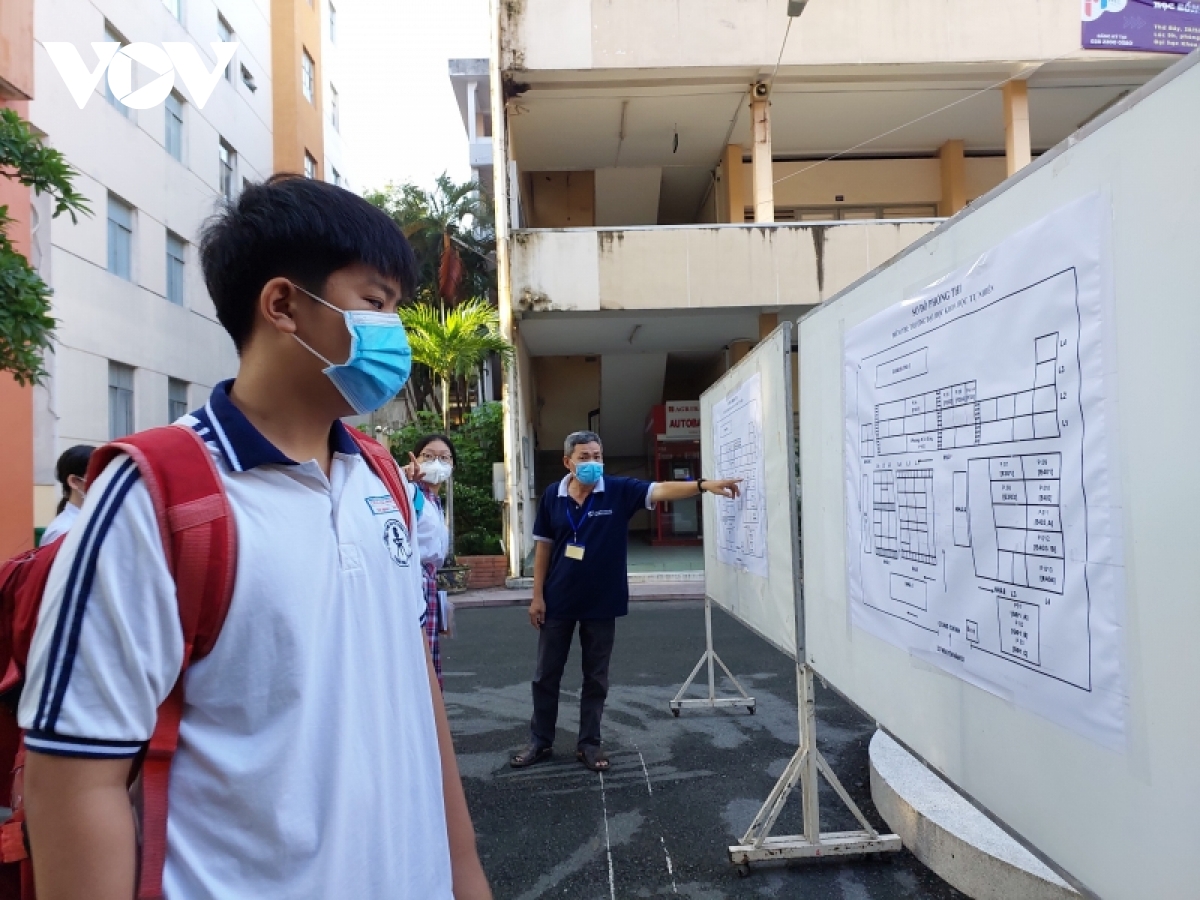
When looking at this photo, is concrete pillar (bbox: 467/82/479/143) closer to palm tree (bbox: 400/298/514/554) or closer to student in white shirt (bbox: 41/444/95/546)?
palm tree (bbox: 400/298/514/554)

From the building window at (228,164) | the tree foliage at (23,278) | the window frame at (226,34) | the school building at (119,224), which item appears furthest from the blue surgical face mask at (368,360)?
the window frame at (226,34)

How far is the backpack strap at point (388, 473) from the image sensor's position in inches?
61.6

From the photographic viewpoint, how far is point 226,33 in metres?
19.2

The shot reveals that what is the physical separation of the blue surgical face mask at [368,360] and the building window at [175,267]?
16.9 metres

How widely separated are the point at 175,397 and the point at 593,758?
48.0 feet

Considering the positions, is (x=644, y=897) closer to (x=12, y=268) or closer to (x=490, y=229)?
(x=12, y=268)

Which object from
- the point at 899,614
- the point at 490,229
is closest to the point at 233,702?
the point at 899,614

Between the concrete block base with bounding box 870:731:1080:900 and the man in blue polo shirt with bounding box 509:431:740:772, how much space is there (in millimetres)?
1599

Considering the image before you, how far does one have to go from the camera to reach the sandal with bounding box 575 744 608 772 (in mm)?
4879

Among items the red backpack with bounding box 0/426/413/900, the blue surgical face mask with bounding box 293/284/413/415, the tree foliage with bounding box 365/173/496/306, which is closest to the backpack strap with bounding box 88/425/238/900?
the red backpack with bounding box 0/426/413/900

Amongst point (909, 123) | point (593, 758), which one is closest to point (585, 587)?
point (593, 758)

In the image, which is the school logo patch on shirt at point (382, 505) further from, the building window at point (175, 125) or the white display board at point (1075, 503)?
the building window at point (175, 125)

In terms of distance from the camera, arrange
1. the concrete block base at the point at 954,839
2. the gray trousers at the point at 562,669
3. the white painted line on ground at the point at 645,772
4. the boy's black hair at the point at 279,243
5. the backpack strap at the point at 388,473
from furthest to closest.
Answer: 1. the gray trousers at the point at 562,669
2. the white painted line on ground at the point at 645,772
3. the concrete block base at the point at 954,839
4. the backpack strap at the point at 388,473
5. the boy's black hair at the point at 279,243

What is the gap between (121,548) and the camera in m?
1.05
